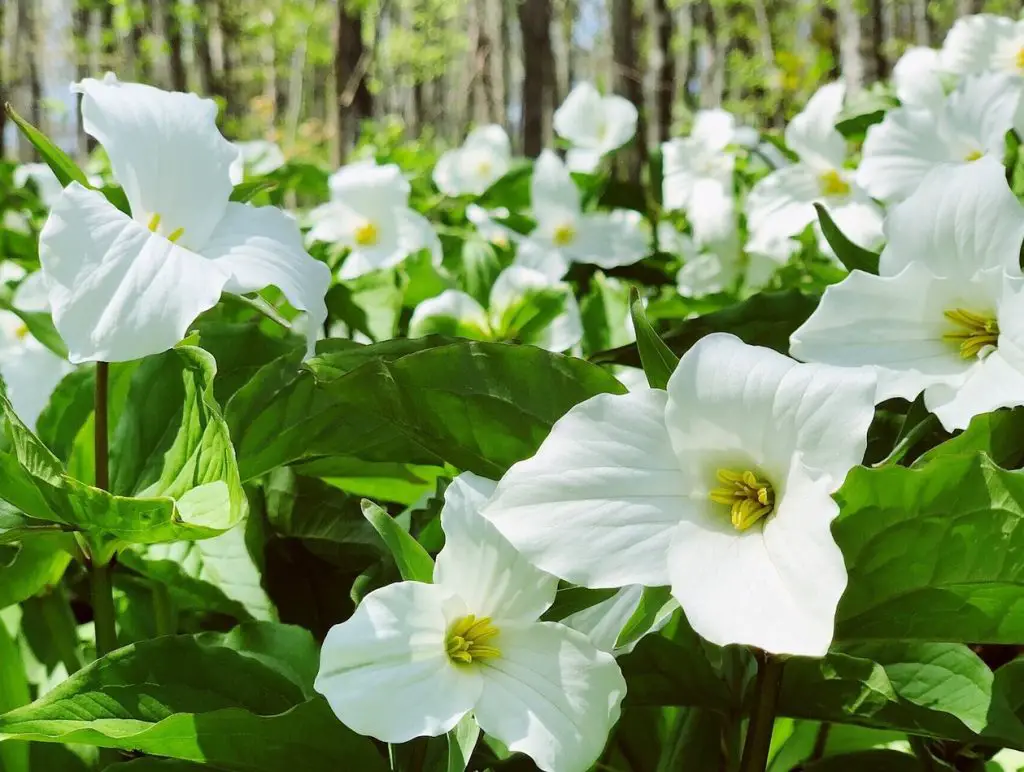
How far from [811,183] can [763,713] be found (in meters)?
1.18

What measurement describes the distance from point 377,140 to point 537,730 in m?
4.06

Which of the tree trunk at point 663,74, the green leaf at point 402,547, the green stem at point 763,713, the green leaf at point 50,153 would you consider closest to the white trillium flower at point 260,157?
the green leaf at point 50,153

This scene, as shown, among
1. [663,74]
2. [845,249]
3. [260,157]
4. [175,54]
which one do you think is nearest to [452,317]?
[845,249]

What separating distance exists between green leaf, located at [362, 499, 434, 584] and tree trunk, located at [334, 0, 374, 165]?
370cm

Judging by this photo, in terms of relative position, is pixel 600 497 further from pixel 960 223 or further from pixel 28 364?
pixel 28 364

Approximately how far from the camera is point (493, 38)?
16.5 feet

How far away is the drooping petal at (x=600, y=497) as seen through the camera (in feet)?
1.99

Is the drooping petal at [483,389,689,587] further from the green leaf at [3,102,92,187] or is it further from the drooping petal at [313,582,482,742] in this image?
the green leaf at [3,102,92,187]

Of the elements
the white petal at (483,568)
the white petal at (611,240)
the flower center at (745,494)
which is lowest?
the white petal at (611,240)

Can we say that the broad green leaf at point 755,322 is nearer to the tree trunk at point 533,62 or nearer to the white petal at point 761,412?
the white petal at point 761,412

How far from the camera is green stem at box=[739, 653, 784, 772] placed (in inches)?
26.6

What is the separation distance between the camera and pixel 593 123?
268 centimetres

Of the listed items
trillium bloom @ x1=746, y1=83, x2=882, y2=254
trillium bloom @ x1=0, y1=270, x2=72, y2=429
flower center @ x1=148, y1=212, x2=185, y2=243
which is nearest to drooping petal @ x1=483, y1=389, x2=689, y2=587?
flower center @ x1=148, y1=212, x2=185, y2=243

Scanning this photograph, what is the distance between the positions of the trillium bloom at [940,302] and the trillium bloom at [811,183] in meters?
0.79
